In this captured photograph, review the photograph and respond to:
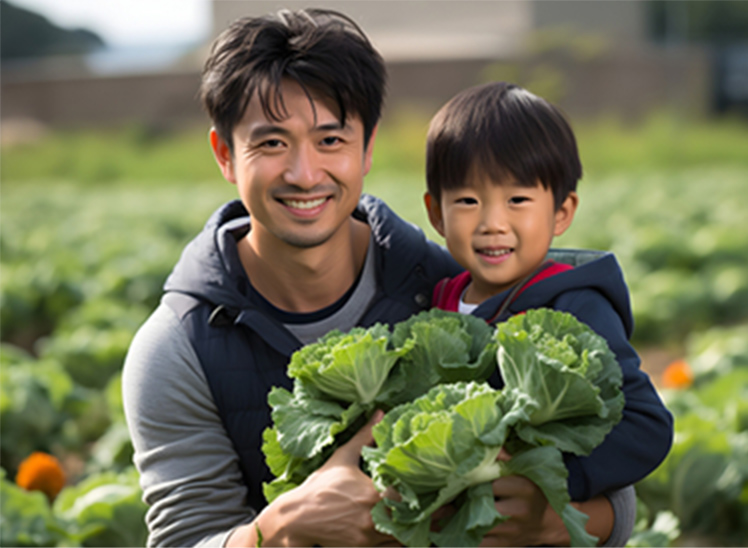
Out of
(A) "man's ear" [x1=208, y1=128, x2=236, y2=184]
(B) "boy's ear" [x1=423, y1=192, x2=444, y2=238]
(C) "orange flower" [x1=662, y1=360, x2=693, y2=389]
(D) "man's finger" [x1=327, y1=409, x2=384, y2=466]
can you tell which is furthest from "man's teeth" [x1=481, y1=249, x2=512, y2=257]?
(C) "orange flower" [x1=662, y1=360, x2=693, y2=389]

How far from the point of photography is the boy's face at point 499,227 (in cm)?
257

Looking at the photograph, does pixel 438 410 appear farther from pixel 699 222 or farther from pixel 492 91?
pixel 699 222

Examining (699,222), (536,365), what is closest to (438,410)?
(536,365)

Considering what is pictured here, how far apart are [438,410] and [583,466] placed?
530mm

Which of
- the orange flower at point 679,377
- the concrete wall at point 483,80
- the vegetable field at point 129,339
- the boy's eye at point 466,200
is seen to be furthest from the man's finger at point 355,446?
the concrete wall at point 483,80

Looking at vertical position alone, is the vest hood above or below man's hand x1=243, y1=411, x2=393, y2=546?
above

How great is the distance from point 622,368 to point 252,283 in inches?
50.7

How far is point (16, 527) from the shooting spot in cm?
379

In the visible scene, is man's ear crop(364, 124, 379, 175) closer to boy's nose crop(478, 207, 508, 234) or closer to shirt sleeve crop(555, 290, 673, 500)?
boy's nose crop(478, 207, 508, 234)

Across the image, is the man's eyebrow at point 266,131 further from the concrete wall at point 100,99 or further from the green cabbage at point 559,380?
the concrete wall at point 100,99

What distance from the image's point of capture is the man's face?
8.80 ft

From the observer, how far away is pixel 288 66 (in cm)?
274

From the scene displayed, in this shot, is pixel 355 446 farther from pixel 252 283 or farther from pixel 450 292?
pixel 252 283

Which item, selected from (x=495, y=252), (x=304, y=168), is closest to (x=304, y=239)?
(x=304, y=168)
